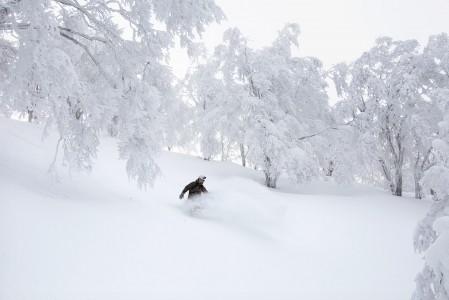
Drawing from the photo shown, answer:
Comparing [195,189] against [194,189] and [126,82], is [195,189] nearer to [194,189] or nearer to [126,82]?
[194,189]

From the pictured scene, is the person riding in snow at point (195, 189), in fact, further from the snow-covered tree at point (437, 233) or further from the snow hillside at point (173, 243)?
the snow-covered tree at point (437, 233)

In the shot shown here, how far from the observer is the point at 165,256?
539cm

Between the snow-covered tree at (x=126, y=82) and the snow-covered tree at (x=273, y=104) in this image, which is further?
the snow-covered tree at (x=273, y=104)

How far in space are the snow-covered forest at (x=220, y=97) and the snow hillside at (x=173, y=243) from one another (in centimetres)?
87

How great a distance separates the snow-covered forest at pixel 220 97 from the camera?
22.3 ft

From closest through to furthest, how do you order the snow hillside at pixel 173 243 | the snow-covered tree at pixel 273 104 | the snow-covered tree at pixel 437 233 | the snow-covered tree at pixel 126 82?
the snow-covered tree at pixel 437 233, the snow hillside at pixel 173 243, the snow-covered tree at pixel 126 82, the snow-covered tree at pixel 273 104

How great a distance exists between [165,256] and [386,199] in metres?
12.2

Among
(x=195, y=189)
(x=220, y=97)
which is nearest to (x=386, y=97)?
(x=220, y=97)

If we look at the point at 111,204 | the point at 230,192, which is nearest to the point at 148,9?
the point at 111,204

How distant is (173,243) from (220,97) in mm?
11899

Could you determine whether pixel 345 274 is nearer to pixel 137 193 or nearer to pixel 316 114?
pixel 137 193

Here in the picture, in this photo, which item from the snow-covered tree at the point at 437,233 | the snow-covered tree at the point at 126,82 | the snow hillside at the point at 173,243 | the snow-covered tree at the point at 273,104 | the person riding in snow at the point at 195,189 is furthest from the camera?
the snow-covered tree at the point at 273,104

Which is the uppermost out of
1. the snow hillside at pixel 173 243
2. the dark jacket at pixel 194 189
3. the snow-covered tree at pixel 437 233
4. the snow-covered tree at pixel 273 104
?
the snow-covered tree at pixel 273 104

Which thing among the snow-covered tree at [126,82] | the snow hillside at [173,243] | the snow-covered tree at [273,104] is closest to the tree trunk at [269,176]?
the snow-covered tree at [273,104]
